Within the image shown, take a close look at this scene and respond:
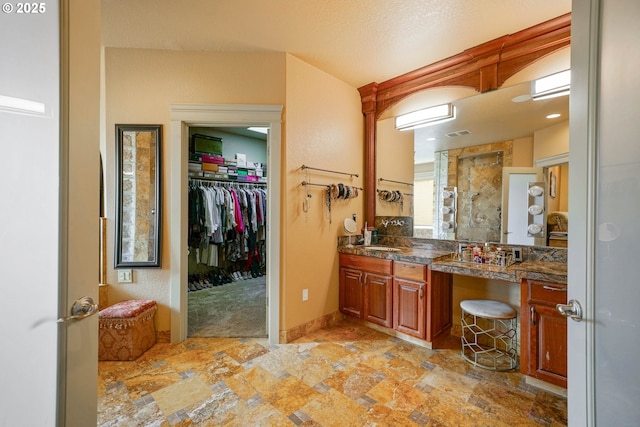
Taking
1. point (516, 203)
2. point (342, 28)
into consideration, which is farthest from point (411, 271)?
point (342, 28)

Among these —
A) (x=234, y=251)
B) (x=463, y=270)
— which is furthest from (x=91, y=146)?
(x=234, y=251)

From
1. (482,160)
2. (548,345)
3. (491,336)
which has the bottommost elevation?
(491,336)

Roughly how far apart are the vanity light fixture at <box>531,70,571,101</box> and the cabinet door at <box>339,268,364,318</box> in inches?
88.1

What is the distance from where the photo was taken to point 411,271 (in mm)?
2387

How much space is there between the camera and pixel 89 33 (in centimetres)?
88

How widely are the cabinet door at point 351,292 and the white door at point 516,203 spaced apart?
56.2 inches

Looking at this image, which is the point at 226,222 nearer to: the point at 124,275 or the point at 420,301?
the point at 124,275

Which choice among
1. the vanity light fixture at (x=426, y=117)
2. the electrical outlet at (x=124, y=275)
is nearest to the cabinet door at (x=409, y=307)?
the vanity light fixture at (x=426, y=117)

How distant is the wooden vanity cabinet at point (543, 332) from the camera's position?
66.9 inches

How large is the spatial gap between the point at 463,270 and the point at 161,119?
294 cm

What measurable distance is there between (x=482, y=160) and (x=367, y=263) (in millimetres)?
1510

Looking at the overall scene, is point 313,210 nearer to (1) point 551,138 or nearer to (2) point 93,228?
(2) point 93,228

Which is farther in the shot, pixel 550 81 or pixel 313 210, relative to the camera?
pixel 313 210

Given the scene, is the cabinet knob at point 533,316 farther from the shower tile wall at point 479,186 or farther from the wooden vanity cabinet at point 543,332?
the shower tile wall at point 479,186
